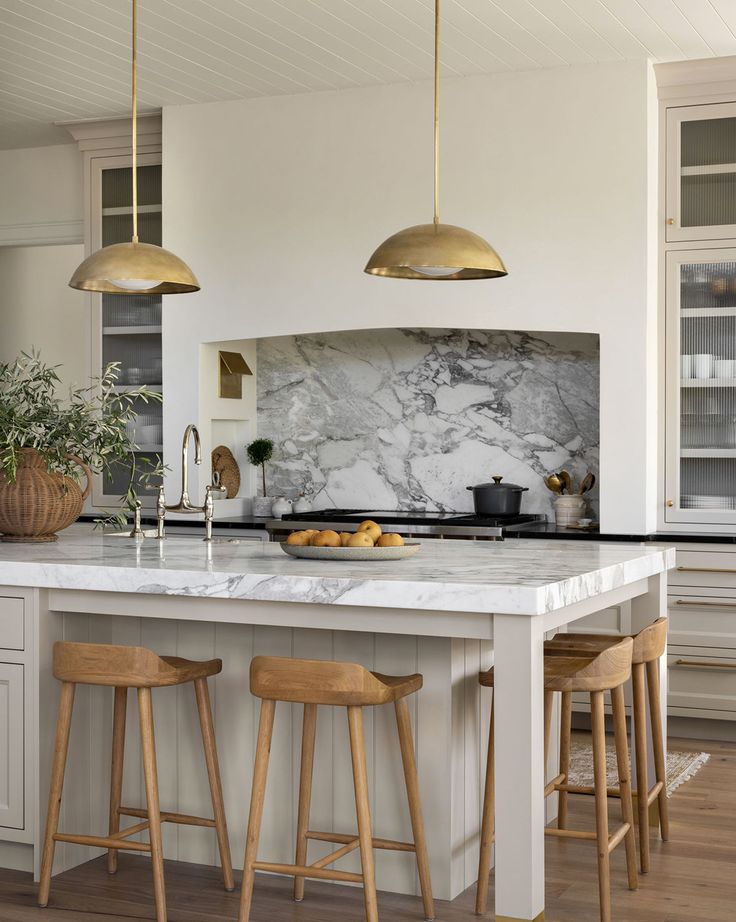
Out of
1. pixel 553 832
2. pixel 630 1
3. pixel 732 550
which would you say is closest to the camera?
pixel 553 832

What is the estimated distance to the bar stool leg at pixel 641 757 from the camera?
348 centimetres

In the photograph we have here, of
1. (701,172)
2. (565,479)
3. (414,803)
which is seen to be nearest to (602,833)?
(414,803)

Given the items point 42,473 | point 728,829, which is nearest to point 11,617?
point 42,473

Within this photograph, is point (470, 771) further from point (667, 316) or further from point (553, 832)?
point (667, 316)

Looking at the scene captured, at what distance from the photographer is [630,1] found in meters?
4.53

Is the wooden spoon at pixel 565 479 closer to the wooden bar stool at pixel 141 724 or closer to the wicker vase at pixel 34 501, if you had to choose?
the wicker vase at pixel 34 501

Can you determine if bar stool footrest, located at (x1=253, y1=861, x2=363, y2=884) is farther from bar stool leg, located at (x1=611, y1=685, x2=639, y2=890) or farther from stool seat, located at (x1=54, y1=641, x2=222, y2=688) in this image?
A: bar stool leg, located at (x1=611, y1=685, x2=639, y2=890)

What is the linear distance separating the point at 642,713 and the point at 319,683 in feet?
4.05

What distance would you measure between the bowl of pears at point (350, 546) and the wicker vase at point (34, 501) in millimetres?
1012

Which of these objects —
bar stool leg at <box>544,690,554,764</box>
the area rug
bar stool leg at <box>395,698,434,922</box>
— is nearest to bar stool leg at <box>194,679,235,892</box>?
bar stool leg at <box>395,698,434,922</box>

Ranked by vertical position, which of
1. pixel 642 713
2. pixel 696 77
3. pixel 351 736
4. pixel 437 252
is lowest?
pixel 642 713

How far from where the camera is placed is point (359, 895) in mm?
3334

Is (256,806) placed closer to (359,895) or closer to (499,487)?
(359,895)

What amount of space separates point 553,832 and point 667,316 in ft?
9.39
